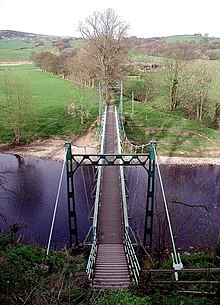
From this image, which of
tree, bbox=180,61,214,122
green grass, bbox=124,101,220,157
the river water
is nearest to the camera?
the river water

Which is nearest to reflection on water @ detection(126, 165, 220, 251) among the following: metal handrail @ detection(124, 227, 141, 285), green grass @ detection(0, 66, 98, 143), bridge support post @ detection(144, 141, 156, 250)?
bridge support post @ detection(144, 141, 156, 250)

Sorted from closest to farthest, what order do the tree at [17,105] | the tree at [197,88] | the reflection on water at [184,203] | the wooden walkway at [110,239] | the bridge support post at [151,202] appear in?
the wooden walkway at [110,239]
the bridge support post at [151,202]
the reflection on water at [184,203]
the tree at [17,105]
the tree at [197,88]

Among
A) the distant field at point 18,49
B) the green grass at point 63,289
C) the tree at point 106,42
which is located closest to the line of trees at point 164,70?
the tree at point 106,42

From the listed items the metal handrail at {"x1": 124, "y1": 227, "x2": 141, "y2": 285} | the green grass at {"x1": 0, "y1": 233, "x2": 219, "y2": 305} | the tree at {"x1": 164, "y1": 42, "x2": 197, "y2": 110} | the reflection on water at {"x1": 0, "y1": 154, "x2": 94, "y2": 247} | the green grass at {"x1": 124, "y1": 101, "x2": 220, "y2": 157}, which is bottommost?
the reflection on water at {"x1": 0, "y1": 154, "x2": 94, "y2": 247}

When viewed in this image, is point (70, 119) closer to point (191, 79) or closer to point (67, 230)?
point (191, 79)

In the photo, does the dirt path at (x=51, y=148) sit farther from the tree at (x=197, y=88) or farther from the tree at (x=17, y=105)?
the tree at (x=197, y=88)

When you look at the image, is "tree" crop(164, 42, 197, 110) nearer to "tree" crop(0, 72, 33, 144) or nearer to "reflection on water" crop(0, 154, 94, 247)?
"tree" crop(0, 72, 33, 144)

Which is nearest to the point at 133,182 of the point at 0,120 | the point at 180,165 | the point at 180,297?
the point at 180,165
